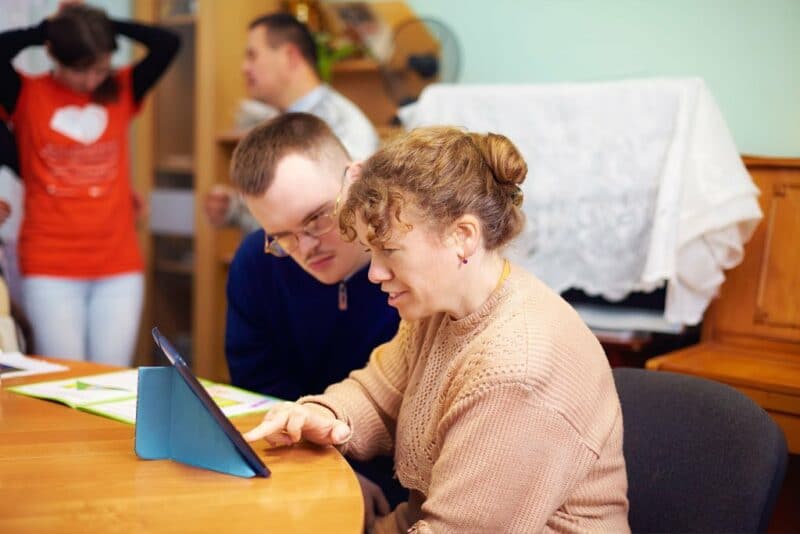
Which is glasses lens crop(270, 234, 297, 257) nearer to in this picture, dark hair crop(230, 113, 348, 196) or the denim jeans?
dark hair crop(230, 113, 348, 196)

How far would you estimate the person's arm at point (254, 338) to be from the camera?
181 centimetres

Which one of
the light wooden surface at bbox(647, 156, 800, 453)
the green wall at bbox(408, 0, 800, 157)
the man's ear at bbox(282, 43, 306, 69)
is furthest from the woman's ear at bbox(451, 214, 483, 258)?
the man's ear at bbox(282, 43, 306, 69)

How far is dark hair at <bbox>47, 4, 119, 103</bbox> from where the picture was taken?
2.69 metres

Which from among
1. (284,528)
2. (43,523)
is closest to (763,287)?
(284,528)

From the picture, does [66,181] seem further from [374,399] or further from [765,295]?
[765,295]

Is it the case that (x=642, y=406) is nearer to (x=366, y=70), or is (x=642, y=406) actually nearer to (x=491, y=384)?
(x=491, y=384)

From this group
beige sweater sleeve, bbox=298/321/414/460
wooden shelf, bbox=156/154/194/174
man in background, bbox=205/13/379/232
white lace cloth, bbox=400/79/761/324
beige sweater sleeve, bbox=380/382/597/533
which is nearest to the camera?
beige sweater sleeve, bbox=380/382/597/533

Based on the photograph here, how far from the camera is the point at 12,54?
2.87 meters

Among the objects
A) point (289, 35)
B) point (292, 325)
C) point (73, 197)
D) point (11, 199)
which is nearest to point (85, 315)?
point (73, 197)

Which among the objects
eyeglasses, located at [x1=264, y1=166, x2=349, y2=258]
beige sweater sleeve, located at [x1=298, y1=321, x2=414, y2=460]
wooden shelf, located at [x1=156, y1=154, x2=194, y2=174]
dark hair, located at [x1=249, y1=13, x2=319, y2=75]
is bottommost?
wooden shelf, located at [x1=156, y1=154, x2=194, y2=174]

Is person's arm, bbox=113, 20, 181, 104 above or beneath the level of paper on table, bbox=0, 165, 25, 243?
above

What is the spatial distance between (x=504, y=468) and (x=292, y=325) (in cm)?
81

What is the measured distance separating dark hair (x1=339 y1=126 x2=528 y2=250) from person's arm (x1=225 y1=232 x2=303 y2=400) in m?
0.66

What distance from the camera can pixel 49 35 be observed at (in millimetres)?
2715
